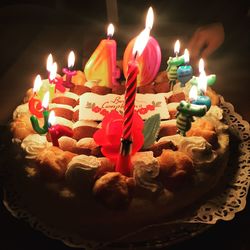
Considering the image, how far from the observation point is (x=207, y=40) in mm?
3256

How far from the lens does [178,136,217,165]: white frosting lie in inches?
83.2

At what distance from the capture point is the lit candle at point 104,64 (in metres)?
2.60

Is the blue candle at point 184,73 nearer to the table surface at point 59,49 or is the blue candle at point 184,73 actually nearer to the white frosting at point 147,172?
the table surface at point 59,49

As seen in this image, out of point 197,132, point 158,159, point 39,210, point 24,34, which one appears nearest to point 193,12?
point 24,34

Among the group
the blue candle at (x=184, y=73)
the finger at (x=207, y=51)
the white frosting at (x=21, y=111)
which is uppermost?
the finger at (x=207, y=51)

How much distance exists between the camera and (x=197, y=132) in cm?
223

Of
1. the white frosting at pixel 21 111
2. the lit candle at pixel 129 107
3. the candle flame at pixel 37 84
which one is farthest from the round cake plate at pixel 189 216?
the candle flame at pixel 37 84

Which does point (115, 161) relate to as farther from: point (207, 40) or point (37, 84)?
point (207, 40)

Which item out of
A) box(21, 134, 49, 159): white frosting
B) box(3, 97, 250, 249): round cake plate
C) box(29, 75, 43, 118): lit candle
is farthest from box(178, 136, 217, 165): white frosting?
box(29, 75, 43, 118): lit candle

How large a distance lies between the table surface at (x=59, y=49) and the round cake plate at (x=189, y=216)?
0.31 feet

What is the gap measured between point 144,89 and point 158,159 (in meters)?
0.66

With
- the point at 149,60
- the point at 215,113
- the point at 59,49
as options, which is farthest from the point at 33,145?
the point at 59,49

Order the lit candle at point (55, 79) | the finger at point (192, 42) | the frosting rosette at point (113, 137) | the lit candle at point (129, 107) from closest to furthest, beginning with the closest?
1. the lit candle at point (129, 107)
2. the frosting rosette at point (113, 137)
3. the lit candle at point (55, 79)
4. the finger at point (192, 42)

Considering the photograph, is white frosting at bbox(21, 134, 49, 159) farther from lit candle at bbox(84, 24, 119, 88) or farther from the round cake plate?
lit candle at bbox(84, 24, 119, 88)
